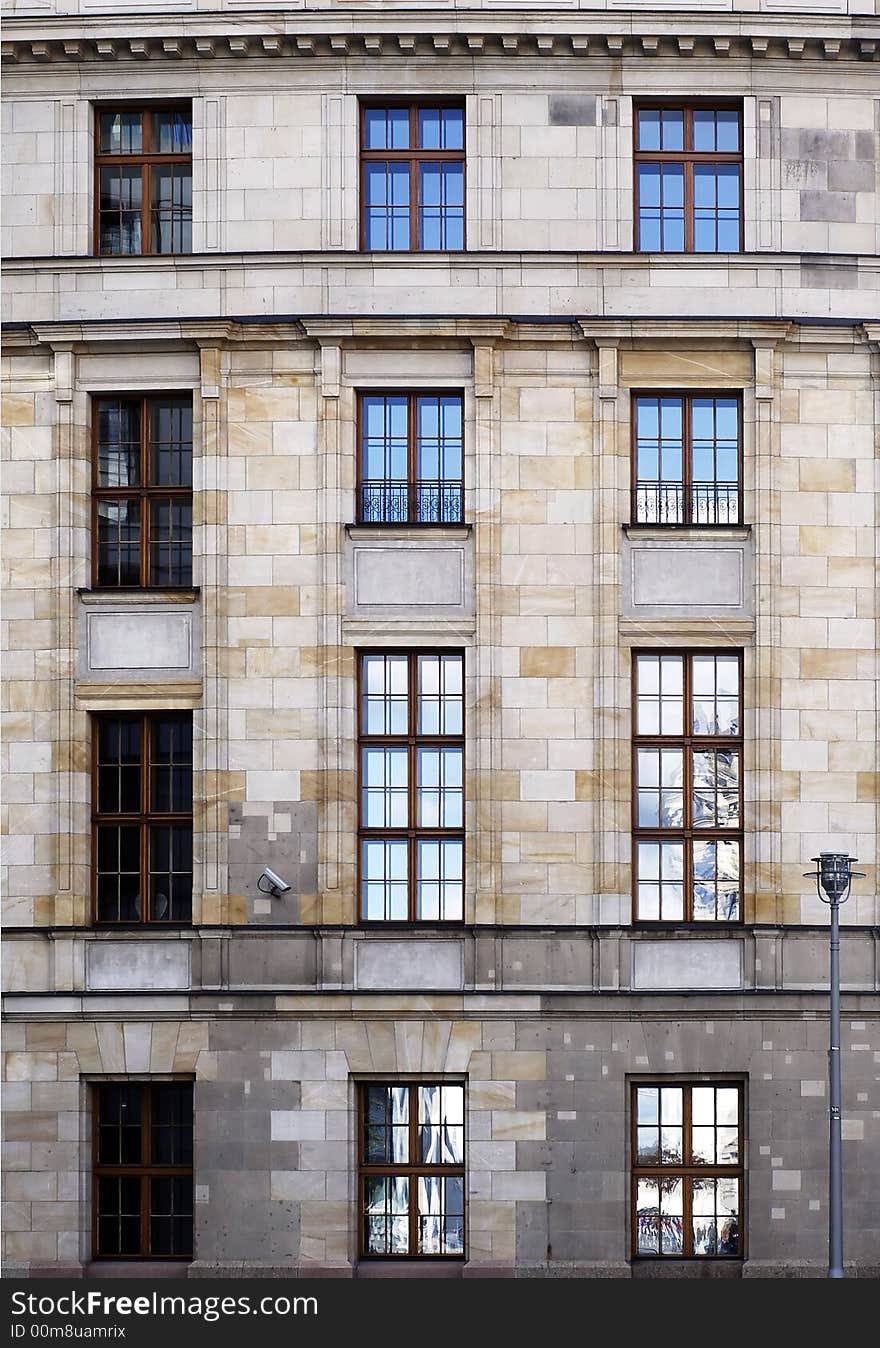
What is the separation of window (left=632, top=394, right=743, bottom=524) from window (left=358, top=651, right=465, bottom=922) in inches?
140

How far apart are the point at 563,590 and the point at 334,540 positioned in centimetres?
325

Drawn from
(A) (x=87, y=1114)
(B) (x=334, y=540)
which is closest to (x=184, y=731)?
(B) (x=334, y=540)

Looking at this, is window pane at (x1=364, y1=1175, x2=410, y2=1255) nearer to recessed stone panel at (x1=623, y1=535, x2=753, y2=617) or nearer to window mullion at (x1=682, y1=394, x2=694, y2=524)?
recessed stone panel at (x1=623, y1=535, x2=753, y2=617)

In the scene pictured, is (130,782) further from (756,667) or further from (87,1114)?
(756,667)

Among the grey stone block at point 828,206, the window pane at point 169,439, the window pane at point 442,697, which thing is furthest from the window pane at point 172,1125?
the grey stone block at point 828,206

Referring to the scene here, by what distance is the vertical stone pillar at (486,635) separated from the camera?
2414cm

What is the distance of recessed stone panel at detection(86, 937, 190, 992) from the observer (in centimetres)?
2430

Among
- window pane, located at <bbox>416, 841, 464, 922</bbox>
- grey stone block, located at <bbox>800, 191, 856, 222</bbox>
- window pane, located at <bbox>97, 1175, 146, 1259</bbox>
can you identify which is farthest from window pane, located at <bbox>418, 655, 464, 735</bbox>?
grey stone block, located at <bbox>800, 191, 856, 222</bbox>

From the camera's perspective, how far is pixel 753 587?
80.2 ft

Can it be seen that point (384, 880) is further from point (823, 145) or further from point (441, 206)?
point (823, 145)

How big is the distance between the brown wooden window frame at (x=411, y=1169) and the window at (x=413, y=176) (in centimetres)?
1172

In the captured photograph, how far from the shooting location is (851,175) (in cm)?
2492

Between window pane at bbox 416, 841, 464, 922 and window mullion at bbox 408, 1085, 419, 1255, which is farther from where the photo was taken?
window pane at bbox 416, 841, 464, 922

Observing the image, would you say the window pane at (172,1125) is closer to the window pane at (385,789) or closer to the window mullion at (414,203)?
the window pane at (385,789)
